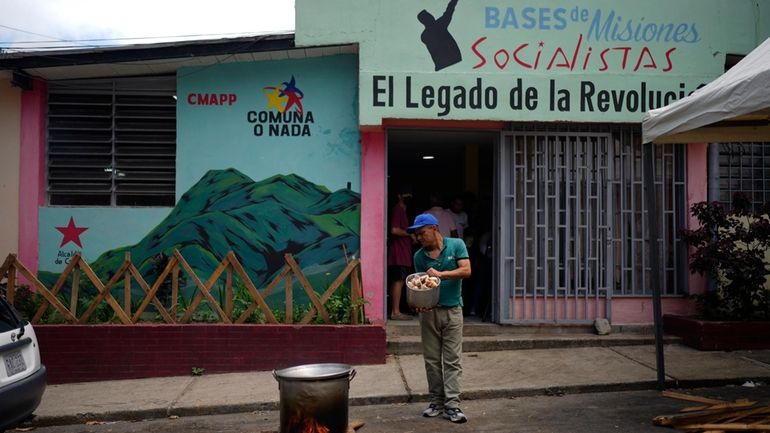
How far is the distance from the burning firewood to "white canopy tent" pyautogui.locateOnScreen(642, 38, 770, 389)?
1248 mm

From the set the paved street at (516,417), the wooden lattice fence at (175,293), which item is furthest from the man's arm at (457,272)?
the wooden lattice fence at (175,293)

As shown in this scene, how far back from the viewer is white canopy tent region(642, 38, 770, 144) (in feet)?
19.4

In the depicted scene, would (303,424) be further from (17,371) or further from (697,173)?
(697,173)

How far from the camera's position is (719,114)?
20.4 feet

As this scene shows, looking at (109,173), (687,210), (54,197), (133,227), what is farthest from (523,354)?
(54,197)

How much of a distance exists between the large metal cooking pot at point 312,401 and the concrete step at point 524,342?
3474 millimetres

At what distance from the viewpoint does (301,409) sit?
536cm

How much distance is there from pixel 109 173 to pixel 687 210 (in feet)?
26.3

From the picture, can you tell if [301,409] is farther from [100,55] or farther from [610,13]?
[610,13]

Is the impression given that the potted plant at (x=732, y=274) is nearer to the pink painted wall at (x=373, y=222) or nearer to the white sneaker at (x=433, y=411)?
the pink painted wall at (x=373, y=222)

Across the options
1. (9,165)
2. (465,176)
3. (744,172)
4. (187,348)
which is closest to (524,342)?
(744,172)

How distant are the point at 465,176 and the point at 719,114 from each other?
7.16 meters

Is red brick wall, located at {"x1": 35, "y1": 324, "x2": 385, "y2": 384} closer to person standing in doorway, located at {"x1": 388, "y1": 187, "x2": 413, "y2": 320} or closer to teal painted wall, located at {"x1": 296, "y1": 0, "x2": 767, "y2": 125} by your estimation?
person standing in doorway, located at {"x1": 388, "y1": 187, "x2": 413, "y2": 320}

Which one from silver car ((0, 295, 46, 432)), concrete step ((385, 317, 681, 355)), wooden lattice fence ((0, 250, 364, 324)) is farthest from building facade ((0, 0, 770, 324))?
silver car ((0, 295, 46, 432))
